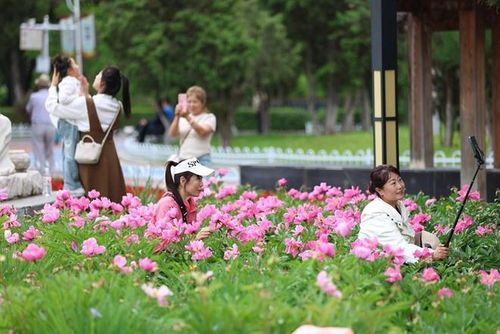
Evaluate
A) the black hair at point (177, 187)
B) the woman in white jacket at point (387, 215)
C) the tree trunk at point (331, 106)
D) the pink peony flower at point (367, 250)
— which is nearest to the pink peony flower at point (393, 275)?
the pink peony flower at point (367, 250)

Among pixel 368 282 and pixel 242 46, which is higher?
pixel 242 46

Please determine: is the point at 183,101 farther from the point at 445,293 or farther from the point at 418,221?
the point at 445,293

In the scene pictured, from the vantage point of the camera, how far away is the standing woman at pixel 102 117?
34.3 feet

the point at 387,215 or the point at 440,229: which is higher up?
the point at 387,215

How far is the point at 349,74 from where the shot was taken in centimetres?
4322

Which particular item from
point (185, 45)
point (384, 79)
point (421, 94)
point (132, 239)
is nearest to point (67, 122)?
point (384, 79)

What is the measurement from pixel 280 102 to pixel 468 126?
58.2 m

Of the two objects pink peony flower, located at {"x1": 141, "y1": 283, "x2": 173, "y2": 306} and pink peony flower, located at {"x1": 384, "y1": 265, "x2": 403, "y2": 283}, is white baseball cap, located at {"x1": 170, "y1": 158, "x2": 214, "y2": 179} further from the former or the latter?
pink peony flower, located at {"x1": 141, "y1": 283, "x2": 173, "y2": 306}

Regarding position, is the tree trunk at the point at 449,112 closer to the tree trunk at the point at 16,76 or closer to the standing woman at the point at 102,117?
the standing woman at the point at 102,117

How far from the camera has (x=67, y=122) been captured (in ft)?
35.5

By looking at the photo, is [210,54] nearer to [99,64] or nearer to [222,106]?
[222,106]

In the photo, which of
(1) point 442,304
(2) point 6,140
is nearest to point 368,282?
(1) point 442,304

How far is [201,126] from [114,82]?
142 centimetres

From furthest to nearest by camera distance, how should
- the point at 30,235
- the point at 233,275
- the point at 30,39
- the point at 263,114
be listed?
the point at 263,114 → the point at 30,39 → the point at 30,235 → the point at 233,275
